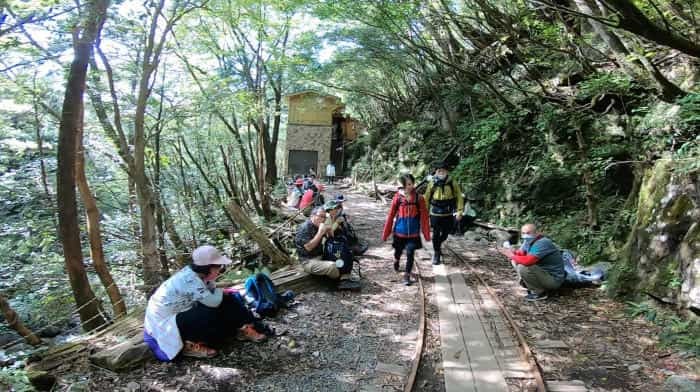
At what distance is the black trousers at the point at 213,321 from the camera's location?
13.4 feet

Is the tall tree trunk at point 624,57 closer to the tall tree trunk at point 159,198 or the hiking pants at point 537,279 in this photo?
the hiking pants at point 537,279

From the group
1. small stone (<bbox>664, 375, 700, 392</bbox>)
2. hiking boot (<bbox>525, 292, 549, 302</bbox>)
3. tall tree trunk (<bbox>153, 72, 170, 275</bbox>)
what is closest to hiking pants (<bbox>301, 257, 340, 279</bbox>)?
hiking boot (<bbox>525, 292, 549, 302</bbox>)

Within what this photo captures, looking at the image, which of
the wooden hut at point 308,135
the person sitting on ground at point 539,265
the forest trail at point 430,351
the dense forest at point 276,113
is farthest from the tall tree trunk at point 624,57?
the wooden hut at point 308,135

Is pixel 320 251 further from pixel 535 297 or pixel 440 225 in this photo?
pixel 535 297

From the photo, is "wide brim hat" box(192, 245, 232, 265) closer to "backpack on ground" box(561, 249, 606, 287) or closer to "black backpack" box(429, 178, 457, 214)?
"black backpack" box(429, 178, 457, 214)

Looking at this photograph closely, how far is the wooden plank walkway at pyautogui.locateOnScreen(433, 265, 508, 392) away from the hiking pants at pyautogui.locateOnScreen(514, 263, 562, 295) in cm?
86

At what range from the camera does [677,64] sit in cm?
828

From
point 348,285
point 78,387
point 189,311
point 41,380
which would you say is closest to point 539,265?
point 348,285

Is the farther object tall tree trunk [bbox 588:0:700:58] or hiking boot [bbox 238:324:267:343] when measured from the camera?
hiking boot [bbox 238:324:267:343]

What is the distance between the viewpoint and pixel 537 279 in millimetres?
6246

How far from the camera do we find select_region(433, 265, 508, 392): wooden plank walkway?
391 cm

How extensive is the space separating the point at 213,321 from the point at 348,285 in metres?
2.72

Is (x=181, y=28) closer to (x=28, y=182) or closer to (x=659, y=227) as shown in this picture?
(x=28, y=182)

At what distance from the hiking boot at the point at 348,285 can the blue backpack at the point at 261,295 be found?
50.5 inches
